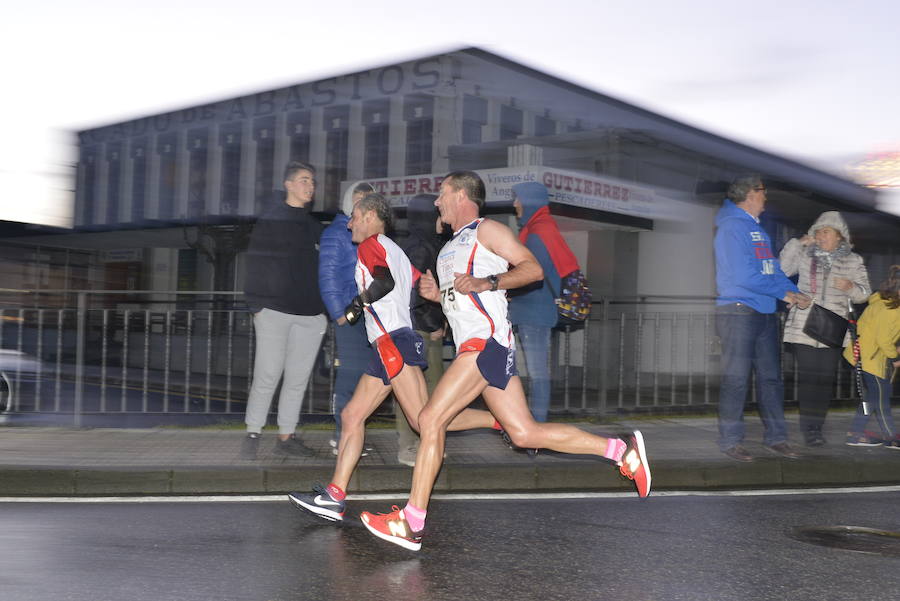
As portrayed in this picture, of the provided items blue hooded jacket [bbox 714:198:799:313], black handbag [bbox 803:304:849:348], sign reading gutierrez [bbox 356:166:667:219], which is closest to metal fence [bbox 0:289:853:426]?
black handbag [bbox 803:304:849:348]

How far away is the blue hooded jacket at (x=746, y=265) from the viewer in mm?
7297

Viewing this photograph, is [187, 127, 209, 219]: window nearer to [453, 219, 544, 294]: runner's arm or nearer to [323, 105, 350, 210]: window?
[323, 105, 350, 210]: window

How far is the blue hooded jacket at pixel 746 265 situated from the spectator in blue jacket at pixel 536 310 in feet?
4.21

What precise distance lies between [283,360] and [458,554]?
2839 millimetres

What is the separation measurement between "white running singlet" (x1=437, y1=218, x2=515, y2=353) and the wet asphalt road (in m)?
A: 1.01

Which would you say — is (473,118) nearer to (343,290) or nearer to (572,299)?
(572,299)

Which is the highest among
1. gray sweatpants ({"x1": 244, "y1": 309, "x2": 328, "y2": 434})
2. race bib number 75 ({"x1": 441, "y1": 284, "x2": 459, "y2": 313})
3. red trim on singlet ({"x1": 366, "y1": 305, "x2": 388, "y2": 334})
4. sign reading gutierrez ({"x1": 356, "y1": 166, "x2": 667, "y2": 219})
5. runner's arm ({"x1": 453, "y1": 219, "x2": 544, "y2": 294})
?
sign reading gutierrez ({"x1": 356, "y1": 166, "x2": 667, "y2": 219})

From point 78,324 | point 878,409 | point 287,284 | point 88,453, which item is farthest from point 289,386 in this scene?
point 878,409

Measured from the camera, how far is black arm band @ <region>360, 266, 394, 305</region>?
516 cm

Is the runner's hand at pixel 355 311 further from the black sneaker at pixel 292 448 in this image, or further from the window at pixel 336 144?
the window at pixel 336 144

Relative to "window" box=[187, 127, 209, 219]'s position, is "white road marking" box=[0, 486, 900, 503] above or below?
below

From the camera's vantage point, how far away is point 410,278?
547 cm

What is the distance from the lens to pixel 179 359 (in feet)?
34.0

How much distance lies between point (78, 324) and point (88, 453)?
7.99 feet
